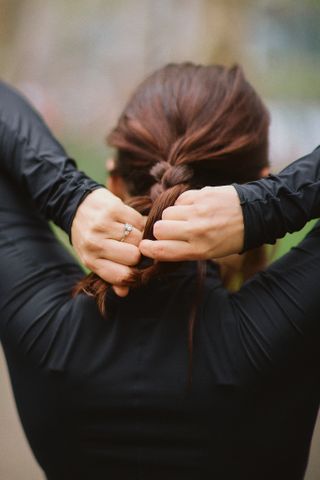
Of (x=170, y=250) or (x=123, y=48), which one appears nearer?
(x=170, y=250)

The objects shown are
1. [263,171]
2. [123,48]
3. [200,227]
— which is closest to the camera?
[200,227]

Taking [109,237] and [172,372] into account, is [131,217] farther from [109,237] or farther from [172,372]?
[172,372]

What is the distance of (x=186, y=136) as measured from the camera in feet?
2.53

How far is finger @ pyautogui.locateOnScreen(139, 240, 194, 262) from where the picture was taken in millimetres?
639

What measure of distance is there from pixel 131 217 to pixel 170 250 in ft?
0.27

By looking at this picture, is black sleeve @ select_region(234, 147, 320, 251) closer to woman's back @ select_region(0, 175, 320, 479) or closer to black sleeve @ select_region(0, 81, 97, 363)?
woman's back @ select_region(0, 175, 320, 479)

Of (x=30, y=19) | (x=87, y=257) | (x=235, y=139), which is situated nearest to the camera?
(x=87, y=257)

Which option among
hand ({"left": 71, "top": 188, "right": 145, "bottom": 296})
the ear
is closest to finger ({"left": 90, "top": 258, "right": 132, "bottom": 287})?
hand ({"left": 71, "top": 188, "right": 145, "bottom": 296})

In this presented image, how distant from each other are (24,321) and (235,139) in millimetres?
404

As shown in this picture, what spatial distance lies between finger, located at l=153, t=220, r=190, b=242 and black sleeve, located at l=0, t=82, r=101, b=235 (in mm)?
135

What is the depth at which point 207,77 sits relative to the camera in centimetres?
84

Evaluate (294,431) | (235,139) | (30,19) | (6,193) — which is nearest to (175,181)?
(235,139)

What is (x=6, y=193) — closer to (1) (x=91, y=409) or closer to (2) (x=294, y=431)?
(1) (x=91, y=409)

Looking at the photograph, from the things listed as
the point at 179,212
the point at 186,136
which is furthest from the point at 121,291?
the point at 186,136
